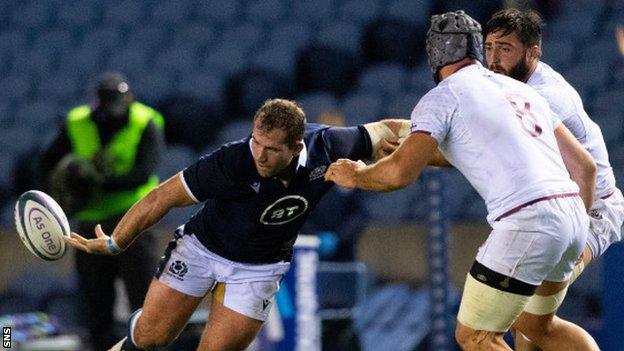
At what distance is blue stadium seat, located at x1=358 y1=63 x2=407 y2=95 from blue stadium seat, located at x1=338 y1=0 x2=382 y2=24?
713 millimetres

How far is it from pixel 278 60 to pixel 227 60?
568 mm

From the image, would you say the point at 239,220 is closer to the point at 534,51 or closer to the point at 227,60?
the point at 534,51

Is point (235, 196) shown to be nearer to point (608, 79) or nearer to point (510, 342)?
point (510, 342)

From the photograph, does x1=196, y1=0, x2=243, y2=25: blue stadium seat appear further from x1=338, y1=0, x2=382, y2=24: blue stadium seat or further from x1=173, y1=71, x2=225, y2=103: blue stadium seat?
x1=338, y1=0, x2=382, y2=24: blue stadium seat

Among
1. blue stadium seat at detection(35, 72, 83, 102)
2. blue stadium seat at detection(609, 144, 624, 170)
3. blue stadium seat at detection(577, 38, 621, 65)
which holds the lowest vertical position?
blue stadium seat at detection(35, 72, 83, 102)

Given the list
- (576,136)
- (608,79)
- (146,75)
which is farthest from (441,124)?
(146,75)

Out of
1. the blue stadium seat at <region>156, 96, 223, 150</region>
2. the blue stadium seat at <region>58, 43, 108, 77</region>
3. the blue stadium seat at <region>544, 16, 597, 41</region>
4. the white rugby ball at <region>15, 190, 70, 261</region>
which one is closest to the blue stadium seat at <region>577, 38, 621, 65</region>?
the blue stadium seat at <region>544, 16, 597, 41</region>

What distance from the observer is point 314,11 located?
13.5m

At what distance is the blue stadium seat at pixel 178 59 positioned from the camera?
1352 cm

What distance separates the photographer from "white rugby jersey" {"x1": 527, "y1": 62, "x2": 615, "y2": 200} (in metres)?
5.96

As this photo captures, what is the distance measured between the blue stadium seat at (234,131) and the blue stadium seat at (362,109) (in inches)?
32.2

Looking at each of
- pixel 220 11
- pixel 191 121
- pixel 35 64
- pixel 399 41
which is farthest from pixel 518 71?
pixel 35 64

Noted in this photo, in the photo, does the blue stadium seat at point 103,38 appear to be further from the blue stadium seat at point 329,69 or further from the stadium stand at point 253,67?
the blue stadium seat at point 329,69

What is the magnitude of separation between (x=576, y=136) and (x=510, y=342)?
1685 mm
